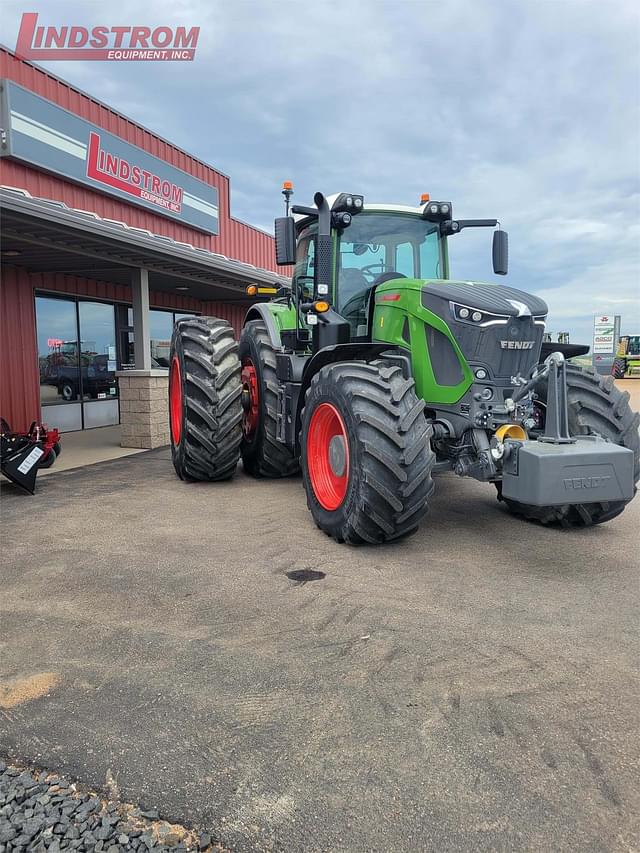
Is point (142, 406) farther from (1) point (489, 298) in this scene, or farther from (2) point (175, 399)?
(1) point (489, 298)

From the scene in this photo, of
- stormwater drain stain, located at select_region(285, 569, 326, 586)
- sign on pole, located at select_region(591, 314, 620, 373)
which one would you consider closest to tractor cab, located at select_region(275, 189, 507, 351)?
stormwater drain stain, located at select_region(285, 569, 326, 586)

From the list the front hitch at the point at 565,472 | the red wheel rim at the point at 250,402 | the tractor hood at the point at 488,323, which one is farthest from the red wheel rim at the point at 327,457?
the red wheel rim at the point at 250,402

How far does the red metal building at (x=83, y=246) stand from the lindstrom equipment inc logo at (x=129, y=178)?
0.02 m

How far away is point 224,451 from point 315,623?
3.47m

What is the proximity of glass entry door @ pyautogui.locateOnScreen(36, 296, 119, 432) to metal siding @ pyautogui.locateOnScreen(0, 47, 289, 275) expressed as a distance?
1809mm

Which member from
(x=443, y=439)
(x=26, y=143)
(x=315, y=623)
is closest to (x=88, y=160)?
(x=26, y=143)

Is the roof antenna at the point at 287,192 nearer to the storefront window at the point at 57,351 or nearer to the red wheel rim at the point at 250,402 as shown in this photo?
the red wheel rim at the point at 250,402

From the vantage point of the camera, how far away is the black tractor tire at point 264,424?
22.2 ft

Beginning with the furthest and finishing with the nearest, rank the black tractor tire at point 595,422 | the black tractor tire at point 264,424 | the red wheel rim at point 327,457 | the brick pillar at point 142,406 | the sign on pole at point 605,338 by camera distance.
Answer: the sign on pole at point 605,338, the brick pillar at point 142,406, the black tractor tire at point 264,424, the black tractor tire at point 595,422, the red wheel rim at point 327,457

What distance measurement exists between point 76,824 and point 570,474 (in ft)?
10.2

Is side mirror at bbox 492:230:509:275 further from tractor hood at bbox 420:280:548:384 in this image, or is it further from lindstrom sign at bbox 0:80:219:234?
lindstrom sign at bbox 0:80:219:234

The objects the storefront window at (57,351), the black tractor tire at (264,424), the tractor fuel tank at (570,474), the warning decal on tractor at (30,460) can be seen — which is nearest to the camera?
the tractor fuel tank at (570,474)

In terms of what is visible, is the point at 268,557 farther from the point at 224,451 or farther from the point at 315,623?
the point at 224,451

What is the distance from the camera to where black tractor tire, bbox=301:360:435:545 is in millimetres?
3986
